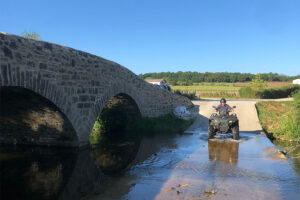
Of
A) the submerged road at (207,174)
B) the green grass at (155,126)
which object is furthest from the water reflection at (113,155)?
the green grass at (155,126)

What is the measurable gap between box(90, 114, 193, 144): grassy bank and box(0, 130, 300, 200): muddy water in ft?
9.70

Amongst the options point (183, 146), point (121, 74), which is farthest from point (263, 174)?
point (121, 74)

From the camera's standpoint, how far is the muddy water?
191 inches

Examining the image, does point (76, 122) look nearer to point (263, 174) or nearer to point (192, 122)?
point (263, 174)

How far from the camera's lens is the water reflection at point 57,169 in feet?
17.1

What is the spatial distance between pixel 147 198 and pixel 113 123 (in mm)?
9070

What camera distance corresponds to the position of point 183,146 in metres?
9.16

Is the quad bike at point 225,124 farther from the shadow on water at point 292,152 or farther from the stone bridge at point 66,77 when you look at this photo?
the stone bridge at point 66,77

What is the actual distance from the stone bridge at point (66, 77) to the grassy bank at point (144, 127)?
6.42 ft

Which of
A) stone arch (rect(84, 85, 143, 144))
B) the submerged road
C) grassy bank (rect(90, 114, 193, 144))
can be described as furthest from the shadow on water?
stone arch (rect(84, 85, 143, 144))

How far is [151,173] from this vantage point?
6004 mm

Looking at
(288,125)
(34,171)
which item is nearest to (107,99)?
(34,171)

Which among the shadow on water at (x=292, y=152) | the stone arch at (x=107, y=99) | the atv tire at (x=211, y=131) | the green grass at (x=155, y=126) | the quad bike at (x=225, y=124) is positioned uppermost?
the stone arch at (x=107, y=99)

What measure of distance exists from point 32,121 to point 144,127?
5929 millimetres
